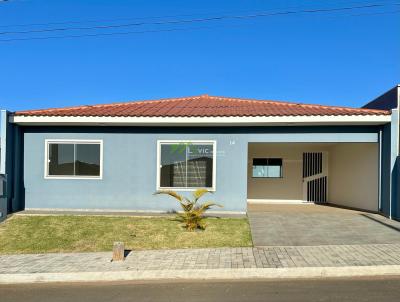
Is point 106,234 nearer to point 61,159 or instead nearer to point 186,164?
point 186,164

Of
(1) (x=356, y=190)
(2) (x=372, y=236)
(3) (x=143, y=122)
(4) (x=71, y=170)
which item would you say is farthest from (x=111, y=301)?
(1) (x=356, y=190)

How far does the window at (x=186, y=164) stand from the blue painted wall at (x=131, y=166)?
19cm

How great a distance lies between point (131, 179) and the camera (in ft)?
40.2

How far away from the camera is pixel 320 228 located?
32.1 feet

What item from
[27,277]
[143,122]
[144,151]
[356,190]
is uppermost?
[143,122]

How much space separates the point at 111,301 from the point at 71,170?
790 cm

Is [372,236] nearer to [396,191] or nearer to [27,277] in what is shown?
[396,191]

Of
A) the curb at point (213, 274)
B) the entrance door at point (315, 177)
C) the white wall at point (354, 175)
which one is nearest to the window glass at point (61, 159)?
the curb at point (213, 274)

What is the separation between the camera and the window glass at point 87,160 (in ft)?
40.6

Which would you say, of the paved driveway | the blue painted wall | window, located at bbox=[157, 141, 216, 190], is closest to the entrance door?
the paved driveway

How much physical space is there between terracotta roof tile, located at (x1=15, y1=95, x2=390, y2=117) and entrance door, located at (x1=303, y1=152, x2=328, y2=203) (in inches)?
124

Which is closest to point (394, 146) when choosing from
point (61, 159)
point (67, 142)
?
point (67, 142)

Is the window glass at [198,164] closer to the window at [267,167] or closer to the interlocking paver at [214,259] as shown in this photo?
the interlocking paver at [214,259]

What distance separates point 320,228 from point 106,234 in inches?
213
